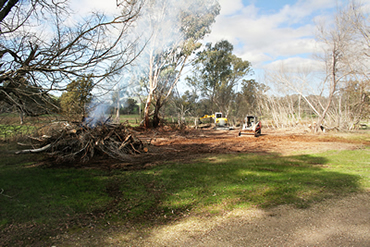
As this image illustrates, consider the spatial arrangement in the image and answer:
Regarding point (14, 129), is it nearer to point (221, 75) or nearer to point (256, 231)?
point (256, 231)

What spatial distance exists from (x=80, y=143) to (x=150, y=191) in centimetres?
415

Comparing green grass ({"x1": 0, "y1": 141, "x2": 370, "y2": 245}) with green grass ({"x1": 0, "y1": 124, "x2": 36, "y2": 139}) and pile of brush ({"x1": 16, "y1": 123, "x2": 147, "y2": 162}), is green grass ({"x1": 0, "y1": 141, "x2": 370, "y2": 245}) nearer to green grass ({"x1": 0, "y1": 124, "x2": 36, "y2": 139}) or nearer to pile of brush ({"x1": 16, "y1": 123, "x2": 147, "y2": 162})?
pile of brush ({"x1": 16, "y1": 123, "x2": 147, "y2": 162})

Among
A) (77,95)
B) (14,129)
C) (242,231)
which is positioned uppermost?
(77,95)

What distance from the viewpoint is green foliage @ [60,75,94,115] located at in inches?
207

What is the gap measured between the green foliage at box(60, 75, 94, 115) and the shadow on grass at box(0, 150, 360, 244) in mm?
1704

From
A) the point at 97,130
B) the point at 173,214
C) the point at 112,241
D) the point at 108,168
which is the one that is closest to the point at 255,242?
the point at 173,214

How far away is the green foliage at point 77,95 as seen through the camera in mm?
5258

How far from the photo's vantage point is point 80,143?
27.8 ft

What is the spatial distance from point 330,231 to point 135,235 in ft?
9.59

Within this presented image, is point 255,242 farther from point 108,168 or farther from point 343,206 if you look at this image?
point 108,168

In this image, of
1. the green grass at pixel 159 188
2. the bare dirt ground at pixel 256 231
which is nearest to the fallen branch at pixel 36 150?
the green grass at pixel 159 188

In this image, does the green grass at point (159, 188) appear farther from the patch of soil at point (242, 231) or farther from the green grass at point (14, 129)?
the green grass at point (14, 129)

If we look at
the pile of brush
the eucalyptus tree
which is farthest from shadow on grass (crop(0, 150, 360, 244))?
the eucalyptus tree

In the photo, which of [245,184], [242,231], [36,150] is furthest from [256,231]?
[36,150]
